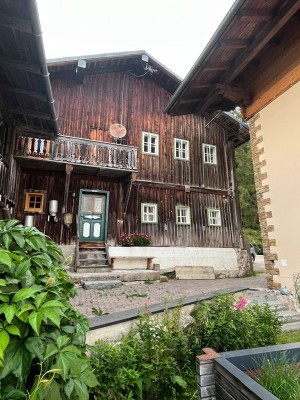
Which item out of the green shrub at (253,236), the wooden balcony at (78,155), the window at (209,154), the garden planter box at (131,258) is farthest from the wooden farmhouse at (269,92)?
the green shrub at (253,236)

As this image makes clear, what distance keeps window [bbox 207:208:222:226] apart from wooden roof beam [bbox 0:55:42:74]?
10569 mm

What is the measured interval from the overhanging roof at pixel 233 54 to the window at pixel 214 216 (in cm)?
606

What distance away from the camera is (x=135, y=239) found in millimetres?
11625

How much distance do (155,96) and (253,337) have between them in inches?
514

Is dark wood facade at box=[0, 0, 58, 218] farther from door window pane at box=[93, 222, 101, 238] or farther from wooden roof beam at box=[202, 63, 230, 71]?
wooden roof beam at box=[202, 63, 230, 71]

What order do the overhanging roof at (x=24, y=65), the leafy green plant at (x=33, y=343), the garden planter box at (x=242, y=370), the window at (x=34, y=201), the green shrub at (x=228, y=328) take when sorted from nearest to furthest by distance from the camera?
the leafy green plant at (x=33, y=343), the garden planter box at (x=242, y=370), the green shrub at (x=228, y=328), the overhanging roof at (x=24, y=65), the window at (x=34, y=201)

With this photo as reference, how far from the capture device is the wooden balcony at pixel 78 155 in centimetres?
977

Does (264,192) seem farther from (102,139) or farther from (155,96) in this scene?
(155,96)

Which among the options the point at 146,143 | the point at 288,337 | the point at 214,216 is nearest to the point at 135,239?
the point at 214,216

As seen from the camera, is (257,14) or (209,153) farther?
(209,153)

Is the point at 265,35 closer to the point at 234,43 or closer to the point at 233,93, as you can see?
the point at 234,43

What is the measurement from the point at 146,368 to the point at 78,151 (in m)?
9.31

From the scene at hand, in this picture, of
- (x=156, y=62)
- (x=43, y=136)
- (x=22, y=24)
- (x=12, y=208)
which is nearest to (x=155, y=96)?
(x=156, y=62)

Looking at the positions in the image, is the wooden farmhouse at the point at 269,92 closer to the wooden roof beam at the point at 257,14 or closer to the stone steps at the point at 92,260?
the wooden roof beam at the point at 257,14
